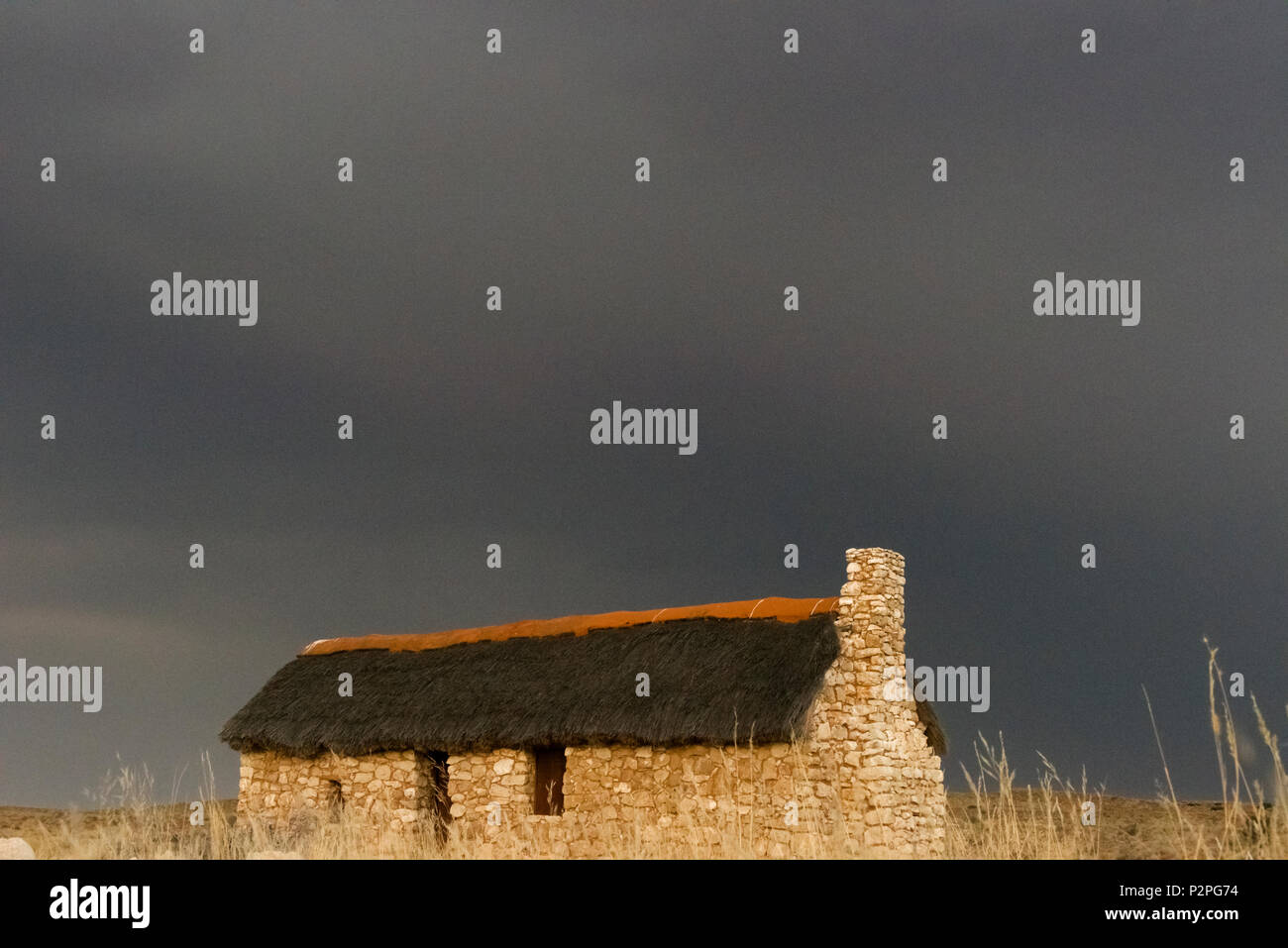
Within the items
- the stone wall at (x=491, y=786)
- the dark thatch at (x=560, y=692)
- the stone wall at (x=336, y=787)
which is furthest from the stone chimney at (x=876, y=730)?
the stone wall at (x=336, y=787)

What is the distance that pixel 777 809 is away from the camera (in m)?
16.5

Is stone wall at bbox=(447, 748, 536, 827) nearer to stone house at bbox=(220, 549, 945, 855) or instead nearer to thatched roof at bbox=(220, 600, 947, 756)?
stone house at bbox=(220, 549, 945, 855)

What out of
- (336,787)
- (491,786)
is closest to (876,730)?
(491,786)

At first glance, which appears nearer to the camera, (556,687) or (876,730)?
(876,730)

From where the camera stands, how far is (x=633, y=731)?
710 inches

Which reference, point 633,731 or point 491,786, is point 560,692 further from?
point 633,731

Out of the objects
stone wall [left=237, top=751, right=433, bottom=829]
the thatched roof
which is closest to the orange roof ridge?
the thatched roof

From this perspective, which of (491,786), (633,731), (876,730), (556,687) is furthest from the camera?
(556,687)

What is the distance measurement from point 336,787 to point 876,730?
9941mm

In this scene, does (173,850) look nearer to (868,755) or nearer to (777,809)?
(777,809)

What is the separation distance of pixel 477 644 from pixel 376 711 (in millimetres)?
2197

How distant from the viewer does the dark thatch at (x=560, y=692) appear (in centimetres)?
1752

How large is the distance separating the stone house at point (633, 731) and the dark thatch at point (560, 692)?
0.04 meters

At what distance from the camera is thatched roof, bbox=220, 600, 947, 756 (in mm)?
17578
